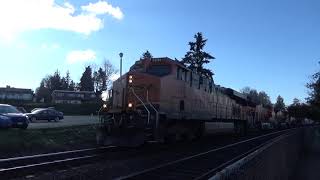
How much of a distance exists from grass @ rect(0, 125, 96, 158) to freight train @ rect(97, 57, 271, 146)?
2.41 metres

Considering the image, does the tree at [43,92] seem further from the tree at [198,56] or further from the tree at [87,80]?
the tree at [198,56]

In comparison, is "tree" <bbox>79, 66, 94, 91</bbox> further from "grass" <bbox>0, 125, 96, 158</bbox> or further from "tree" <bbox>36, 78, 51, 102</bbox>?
"grass" <bbox>0, 125, 96, 158</bbox>

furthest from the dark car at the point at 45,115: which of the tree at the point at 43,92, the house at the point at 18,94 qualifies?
the tree at the point at 43,92

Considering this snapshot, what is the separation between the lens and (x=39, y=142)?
2252cm

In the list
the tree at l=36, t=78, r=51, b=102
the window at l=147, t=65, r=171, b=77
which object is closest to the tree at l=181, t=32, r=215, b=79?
the tree at l=36, t=78, r=51, b=102

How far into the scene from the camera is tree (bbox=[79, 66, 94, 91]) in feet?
489

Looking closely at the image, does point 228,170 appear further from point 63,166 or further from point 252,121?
point 252,121

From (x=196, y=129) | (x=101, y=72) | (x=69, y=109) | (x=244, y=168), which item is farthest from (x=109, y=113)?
(x=101, y=72)

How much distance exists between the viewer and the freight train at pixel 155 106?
830 inches

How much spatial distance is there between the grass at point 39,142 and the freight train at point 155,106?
7.91ft

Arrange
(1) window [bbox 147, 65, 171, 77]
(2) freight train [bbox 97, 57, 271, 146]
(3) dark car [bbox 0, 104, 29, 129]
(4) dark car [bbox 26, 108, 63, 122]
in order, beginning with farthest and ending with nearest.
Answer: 1. (4) dark car [bbox 26, 108, 63, 122]
2. (3) dark car [bbox 0, 104, 29, 129]
3. (1) window [bbox 147, 65, 171, 77]
4. (2) freight train [bbox 97, 57, 271, 146]

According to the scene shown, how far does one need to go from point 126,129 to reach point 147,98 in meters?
2.33

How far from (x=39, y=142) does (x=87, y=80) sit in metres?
128

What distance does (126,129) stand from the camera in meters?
20.9
